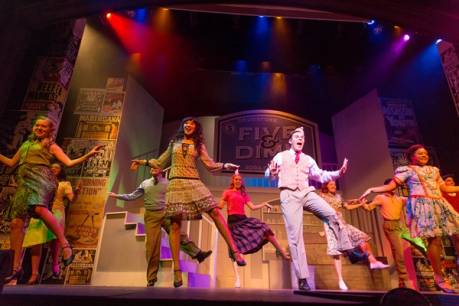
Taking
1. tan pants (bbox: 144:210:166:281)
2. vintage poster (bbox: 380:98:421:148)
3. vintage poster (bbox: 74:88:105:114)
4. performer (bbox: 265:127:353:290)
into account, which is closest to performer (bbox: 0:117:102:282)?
tan pants (bbox: 144:210:166:281)

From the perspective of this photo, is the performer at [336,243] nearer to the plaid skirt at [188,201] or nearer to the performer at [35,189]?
the plaid skirt at [188,201]

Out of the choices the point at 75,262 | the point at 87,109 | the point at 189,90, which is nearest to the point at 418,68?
the point at 189,90

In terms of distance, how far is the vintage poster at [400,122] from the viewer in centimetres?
689

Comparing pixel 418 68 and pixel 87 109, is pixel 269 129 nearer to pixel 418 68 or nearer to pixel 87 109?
pixel 418 68

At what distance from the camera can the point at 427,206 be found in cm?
339

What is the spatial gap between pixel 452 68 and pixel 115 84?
6611mm

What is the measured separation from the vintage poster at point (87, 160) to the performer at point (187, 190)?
3.39m

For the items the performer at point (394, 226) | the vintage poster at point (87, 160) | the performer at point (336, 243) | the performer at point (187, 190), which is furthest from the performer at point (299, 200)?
the vintage poster at point (87, 160)

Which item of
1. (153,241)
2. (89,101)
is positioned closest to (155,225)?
(153,241)

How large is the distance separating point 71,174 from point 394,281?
21.4 ft

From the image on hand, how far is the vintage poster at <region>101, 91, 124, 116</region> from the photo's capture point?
22.4 feet

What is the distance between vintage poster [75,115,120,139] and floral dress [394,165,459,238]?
5.55m

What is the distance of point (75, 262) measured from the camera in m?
5.52

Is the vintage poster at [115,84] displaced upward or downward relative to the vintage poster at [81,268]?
upward
